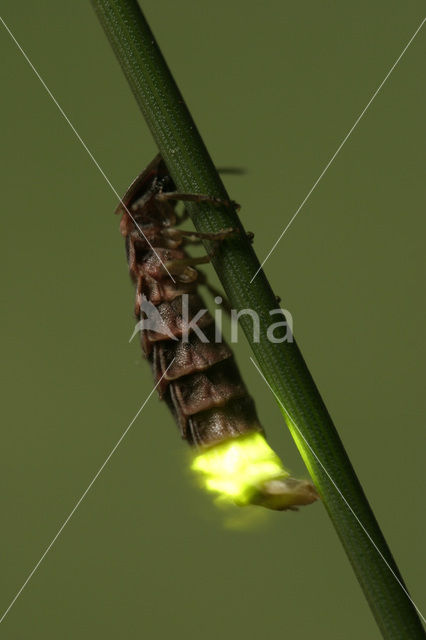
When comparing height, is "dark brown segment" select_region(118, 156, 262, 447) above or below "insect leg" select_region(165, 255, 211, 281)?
below

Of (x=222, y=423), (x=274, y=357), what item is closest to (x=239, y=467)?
(x=222, y=423)

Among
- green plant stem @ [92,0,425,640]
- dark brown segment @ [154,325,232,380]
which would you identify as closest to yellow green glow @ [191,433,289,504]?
dark brown segment @ [154,325,232,380]

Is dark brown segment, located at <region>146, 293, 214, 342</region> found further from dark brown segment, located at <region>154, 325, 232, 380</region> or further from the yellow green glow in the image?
the yellow green glow

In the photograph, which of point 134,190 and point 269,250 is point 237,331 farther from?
point 269,250

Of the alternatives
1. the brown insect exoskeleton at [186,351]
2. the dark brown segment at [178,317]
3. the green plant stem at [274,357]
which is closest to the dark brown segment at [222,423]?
the brown insect exoskeleton at [186,351]

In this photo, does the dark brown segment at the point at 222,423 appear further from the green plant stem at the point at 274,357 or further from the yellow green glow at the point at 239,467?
the green plant stem at the point at 274,357
